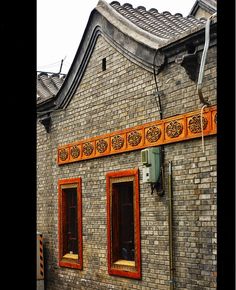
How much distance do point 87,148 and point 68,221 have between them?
5.35 ft

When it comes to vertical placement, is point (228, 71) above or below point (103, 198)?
above

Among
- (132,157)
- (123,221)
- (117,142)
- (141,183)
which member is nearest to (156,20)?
(117,142)

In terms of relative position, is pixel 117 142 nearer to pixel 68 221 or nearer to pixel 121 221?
pixel 121 221

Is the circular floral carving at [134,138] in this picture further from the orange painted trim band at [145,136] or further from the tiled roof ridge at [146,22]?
the tiled roof ridge at [146,22]

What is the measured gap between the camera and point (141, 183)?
24.7 feet

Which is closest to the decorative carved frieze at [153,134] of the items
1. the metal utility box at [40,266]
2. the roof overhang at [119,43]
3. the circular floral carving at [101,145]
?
the roof overhang at [119,43]

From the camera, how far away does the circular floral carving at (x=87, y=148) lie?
8.95 m

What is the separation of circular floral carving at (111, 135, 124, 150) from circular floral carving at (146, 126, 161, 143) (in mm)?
716

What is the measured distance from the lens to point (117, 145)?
319 inches

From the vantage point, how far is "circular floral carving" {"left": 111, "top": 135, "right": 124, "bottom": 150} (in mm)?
7992

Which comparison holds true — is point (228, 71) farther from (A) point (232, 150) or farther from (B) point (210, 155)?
(B) point (210, 155)
